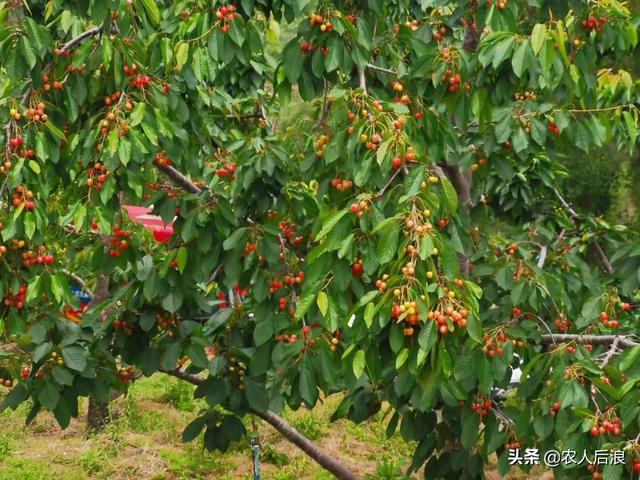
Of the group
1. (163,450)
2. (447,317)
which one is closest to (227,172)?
(447,317)

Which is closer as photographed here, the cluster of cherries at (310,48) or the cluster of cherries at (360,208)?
the cluster of cherries at (360,208)

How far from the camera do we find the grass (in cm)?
634

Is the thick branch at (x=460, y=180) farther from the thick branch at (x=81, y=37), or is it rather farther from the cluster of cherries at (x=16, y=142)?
the cluster of cherries at (x=16, y=142)

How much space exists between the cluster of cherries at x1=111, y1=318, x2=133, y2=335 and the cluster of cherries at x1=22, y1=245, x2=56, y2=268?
24.1 inches

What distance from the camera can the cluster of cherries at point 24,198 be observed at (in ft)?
10.0

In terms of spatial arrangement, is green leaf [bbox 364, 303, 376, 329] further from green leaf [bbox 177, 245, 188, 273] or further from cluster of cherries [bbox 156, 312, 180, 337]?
cluster of cherries [bbox 156, 312, 180, 337]

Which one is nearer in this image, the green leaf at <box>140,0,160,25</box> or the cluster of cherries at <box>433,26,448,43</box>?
the green leaf at <box>140,0,160,25</box>

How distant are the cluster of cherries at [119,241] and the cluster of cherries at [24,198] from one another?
0.83m

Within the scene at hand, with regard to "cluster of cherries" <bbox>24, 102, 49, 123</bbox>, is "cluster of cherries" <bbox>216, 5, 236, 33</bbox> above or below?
above

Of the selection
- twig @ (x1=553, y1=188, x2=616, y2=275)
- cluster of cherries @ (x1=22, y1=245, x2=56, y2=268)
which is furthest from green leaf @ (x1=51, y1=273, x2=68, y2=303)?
twig @ (x1=553, y1=188, x2=616, y2=275)

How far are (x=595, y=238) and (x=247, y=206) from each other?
244 cm

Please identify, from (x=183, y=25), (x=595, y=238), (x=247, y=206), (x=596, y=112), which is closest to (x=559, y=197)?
(x=595, y=238)

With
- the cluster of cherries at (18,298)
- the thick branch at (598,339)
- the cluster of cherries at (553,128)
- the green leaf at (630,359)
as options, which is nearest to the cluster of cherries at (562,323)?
the thick branch at (598,339)

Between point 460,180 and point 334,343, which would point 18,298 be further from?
point 460,180
